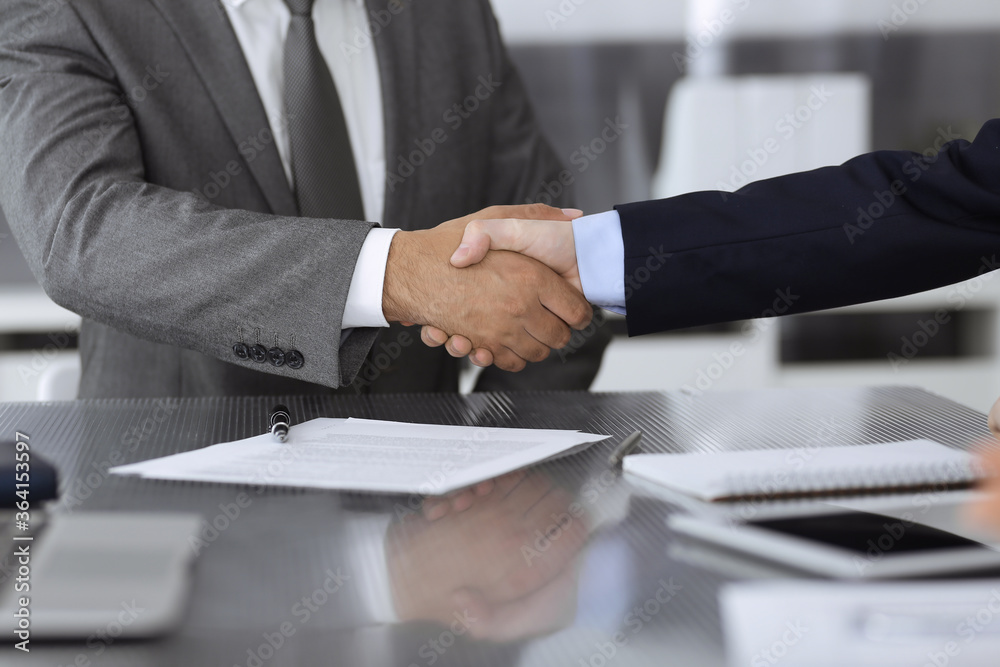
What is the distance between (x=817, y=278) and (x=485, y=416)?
17.1 inches

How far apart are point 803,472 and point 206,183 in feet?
3.25

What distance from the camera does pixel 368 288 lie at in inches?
43.9

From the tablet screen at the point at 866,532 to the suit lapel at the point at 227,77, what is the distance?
979mm

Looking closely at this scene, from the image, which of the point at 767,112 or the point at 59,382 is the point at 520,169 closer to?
the point at 59,382

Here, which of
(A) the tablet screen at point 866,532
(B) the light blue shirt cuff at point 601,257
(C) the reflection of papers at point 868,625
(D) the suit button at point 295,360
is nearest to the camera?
(C) the reflection of papers at point 868,625

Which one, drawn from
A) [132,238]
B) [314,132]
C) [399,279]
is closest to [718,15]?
[314,132]

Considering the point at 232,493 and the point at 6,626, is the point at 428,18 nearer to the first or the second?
the point at 232,493

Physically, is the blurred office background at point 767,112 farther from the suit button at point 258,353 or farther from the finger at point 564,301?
the suit button at point 258,353

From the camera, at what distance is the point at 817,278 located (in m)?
1.11

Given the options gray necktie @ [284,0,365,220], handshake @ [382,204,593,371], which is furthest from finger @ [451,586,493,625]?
gray necktie @ [284,0,365,220]

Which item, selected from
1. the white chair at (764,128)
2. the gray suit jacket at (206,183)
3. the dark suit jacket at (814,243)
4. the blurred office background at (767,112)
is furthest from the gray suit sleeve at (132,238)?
the white chair at (764,128)

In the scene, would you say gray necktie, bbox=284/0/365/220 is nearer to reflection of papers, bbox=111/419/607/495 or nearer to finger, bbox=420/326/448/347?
finger, bbox=420/326/448/347

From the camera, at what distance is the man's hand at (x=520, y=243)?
1225 mm

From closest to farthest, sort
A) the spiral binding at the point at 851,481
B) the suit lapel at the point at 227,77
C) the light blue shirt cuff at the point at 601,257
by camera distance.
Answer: the spiral binding at the point at 851,481
the light blue shirt cuff at the point at 601,257
the suit lapel at the point at 227,77
